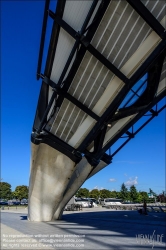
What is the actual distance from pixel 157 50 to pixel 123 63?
1526 mm

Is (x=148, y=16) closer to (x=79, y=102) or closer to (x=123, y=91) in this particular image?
(x=123, y=91)

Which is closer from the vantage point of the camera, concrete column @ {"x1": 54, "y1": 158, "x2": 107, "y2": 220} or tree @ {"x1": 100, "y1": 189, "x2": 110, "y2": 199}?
concrete column @ {"x1": 54, "y1": 158, "x2": 107, "y2": 220}

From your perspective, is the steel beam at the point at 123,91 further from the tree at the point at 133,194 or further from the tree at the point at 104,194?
the tree at the point at 104,194

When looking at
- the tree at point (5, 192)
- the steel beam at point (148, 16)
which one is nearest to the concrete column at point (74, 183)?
the steel beam at point (148, 16)

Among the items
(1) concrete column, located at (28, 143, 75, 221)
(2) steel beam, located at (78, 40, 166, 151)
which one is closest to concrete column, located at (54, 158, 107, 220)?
(1) concrete column, located at (28, 143, 75, 221)

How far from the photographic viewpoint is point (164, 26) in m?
9.53

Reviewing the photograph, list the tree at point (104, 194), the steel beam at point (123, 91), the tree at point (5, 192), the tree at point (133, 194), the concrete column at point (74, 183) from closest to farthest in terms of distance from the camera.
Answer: the steel beam at point (123, 91), the concrete column at point (74, 183), the tree at point (5, 192), the tree at point (133, 194), the tree at point (104, 194)

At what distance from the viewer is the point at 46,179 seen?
46.1 feet

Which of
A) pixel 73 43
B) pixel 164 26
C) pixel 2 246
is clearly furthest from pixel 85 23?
pixel 2 246

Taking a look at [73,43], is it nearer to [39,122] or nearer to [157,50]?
[157,50]

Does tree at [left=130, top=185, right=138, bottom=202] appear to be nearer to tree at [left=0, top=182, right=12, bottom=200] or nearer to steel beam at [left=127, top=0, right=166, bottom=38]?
tree at [left=0, top=182, right=12, bottom=200]

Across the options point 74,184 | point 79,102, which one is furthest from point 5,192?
point 79,102

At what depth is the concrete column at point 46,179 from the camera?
45.2ft

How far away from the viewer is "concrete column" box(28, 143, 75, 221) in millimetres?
13773
